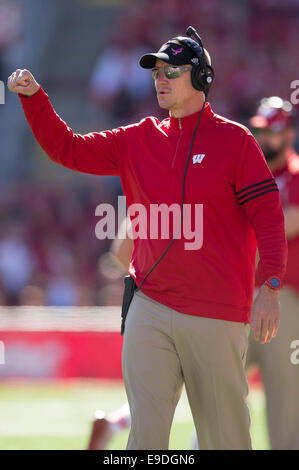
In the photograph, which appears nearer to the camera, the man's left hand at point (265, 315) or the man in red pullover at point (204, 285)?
the man's left hand at point (265, 315)

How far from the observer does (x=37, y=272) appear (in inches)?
491

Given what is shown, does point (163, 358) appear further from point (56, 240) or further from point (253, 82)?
point (253, 82)

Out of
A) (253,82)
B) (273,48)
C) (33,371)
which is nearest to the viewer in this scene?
(33,371)

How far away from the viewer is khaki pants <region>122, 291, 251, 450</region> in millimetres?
3951

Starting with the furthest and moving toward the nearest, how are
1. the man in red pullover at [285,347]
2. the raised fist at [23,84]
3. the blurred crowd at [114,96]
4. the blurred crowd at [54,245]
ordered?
the blurred crowd at [114,96] → the blurred crowd at [54,245] → the man in red pullover at [285,347] → the raised fist at [23,84]

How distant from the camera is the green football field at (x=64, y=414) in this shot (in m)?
6.69

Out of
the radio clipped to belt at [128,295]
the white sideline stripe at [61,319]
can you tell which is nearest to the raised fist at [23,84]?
the radio clipped to belt at [128,295]

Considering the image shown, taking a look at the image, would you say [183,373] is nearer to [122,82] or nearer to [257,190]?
[257,190]

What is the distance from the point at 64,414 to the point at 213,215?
15.0 feet

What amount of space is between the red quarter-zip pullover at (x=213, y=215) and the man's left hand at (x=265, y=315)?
83 mm

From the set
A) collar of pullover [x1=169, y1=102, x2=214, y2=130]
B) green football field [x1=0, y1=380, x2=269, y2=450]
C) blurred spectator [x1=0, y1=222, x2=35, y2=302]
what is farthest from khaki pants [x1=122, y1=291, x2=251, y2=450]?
blurred spectator [x1=0, y1=222, x2=35, y2=302]

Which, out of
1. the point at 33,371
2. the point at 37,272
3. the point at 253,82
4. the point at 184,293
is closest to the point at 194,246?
the point at 184,293

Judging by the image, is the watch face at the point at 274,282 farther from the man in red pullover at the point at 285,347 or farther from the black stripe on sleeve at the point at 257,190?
the man in red pullover at the point at 285,347

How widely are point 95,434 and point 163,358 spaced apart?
4.88 feet
